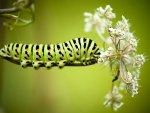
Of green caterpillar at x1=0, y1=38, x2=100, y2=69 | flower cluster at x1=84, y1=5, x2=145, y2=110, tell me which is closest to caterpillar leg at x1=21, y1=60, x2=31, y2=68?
green caterpillar at x1=0, y1=38, x2=100, y2=69

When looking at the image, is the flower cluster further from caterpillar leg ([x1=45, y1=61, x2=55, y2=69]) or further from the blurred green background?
the blurred green background

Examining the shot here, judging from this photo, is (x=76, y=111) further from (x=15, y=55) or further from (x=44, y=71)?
(x=15, y=55)

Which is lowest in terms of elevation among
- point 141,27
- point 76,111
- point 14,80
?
point 76,111

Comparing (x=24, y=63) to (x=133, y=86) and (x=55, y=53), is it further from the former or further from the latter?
(x=133, y=86)

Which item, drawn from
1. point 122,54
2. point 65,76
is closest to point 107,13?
point 122,54

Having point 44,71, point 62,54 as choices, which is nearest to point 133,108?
point 44,71
